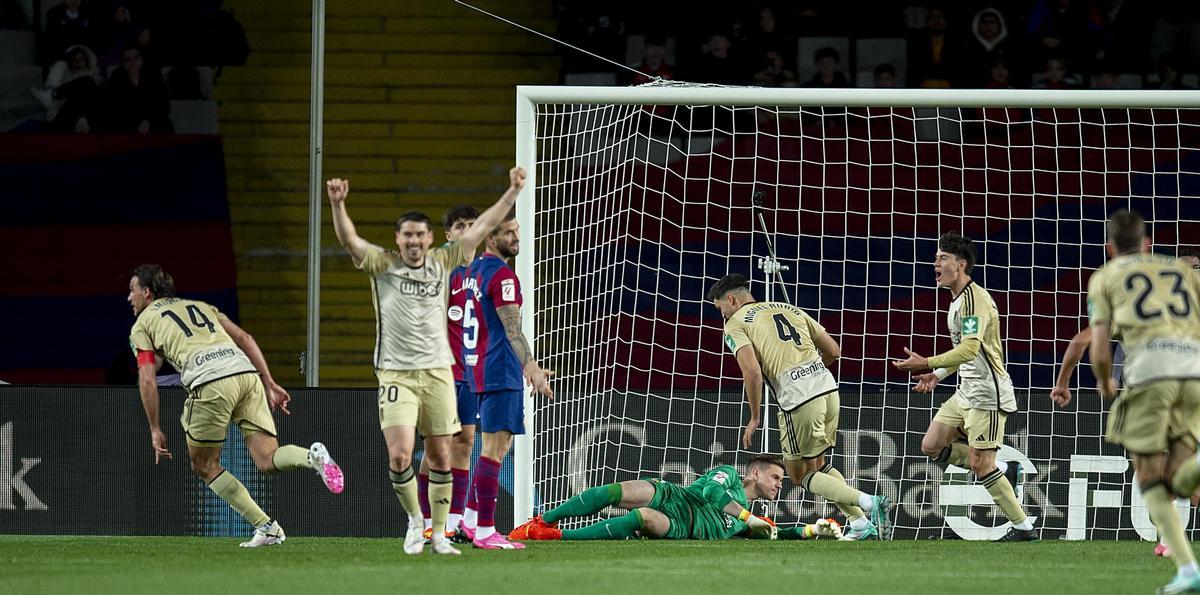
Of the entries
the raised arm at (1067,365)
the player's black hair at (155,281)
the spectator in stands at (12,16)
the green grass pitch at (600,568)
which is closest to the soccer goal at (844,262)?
the green grass pitch at (600,568)

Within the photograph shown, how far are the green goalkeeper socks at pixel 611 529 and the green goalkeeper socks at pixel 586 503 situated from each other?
4.2 inches

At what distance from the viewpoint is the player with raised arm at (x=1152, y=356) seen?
6.46m

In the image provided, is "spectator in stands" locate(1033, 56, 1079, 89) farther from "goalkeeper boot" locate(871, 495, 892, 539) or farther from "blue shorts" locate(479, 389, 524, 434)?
"blue shorts" locate(479, 389, 524, 434)

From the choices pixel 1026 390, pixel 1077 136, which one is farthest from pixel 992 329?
pixel 1077 136

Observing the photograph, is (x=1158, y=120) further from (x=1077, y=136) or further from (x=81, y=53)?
(x=81, y=53)

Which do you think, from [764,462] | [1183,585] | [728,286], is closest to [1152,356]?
[1183,585]

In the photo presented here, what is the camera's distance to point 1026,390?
11461mm

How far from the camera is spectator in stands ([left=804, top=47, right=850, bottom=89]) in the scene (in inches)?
607

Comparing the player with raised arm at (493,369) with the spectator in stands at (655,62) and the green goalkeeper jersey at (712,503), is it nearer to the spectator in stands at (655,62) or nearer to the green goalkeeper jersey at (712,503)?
the green goalkeeper jersey at (712,503)

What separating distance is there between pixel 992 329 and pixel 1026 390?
66.7 inches

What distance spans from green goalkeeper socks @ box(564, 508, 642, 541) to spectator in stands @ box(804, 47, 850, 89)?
6.69m

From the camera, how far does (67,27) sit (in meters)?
16.5

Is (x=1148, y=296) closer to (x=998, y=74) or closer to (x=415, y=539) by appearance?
(x=415, y=539)

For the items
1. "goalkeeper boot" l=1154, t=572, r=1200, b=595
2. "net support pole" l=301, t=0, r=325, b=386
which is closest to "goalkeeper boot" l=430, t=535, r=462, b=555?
"goalkeeper boot" l=1154, t=572, r=1200, b=595
